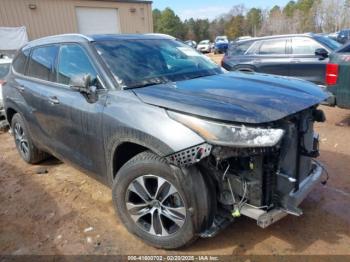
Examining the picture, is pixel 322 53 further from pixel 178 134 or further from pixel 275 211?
pixel 178 134

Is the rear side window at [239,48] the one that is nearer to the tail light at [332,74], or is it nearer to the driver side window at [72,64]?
the tail light at [332,74]

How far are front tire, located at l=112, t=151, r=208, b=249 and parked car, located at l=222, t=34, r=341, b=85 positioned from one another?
6.23m

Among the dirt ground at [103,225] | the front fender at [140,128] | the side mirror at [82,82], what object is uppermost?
the side mirror at [82,82]

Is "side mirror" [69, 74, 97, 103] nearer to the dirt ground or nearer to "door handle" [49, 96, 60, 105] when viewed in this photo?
"door handle" [49, 96, 60, 105]

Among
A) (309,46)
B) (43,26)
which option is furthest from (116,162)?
(43,26)

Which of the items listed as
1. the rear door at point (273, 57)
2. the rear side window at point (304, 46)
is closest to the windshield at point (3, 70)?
the rear door at point (273, 57)

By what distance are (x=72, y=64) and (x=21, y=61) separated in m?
1.66

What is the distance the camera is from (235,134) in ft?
7.58

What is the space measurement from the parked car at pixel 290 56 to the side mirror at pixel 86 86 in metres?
5.99

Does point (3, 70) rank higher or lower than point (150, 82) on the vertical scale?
lower

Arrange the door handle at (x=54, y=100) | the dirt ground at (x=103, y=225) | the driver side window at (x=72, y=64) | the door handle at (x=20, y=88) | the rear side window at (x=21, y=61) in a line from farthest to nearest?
the rear side window at (x=21, y=61)
the door handle at (x=20, y=88)
the door handle at (x=54, y=100)
the driver side window at (x=72, y=64)
the dirt ground at (x=103, y=225)

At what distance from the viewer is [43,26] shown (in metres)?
19.2

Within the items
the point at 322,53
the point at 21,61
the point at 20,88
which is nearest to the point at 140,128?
the point at 20,88

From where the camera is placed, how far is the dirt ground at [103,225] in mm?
2938
